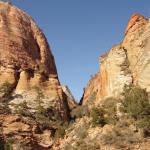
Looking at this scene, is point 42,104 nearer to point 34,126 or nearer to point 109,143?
point 34,126

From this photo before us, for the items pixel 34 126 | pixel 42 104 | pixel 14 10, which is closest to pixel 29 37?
pixel 14 10

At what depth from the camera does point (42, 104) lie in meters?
45.7

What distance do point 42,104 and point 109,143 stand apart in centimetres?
1053

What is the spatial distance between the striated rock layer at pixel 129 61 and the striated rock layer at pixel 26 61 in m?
5.20

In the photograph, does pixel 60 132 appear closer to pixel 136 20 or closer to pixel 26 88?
pixel 26 88

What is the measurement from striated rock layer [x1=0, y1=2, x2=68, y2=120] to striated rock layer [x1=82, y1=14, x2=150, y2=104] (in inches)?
205

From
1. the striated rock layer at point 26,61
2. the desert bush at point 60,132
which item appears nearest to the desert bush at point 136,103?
the desert bush at point 60,132

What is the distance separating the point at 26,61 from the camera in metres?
49.5

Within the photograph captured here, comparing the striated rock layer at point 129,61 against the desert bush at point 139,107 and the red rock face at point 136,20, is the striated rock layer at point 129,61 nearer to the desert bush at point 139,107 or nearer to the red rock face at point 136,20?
the red rock face at point 136,20

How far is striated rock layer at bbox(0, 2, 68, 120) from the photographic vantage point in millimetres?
47000

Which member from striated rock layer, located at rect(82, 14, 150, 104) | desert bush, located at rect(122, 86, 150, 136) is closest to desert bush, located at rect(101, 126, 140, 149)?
desert bush, located at rect(122, 86, 150, 136)

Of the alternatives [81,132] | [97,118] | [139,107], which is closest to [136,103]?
[139,107]

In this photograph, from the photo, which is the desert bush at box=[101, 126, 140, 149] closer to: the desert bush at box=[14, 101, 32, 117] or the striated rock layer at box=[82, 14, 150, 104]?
the striated rock layer at box=[82, 14, 150, 104]

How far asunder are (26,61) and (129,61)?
10781 millimetres
